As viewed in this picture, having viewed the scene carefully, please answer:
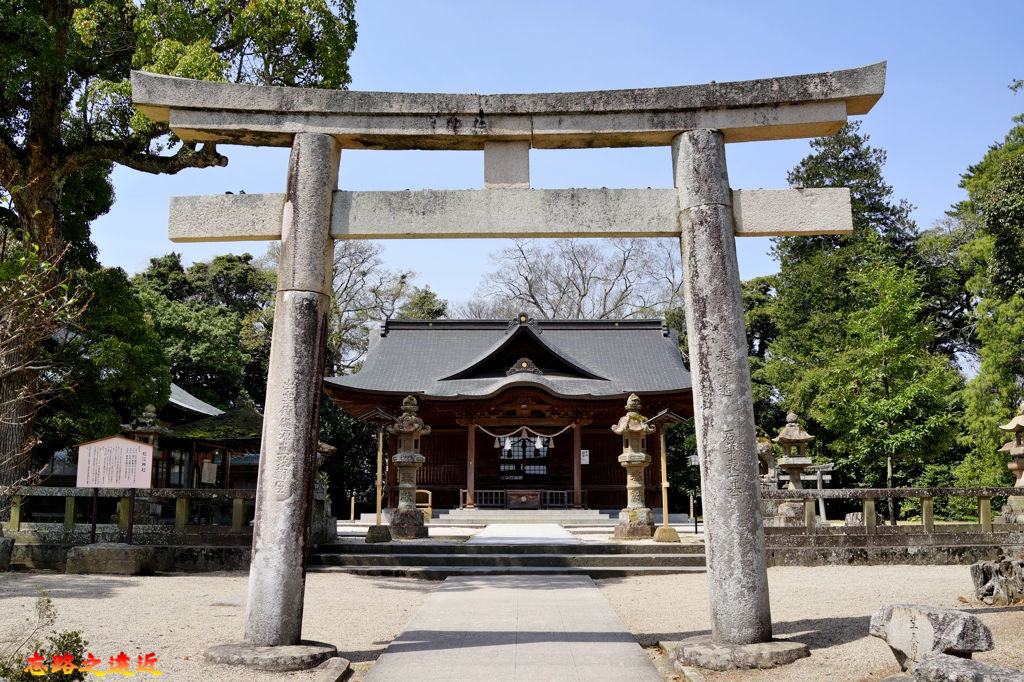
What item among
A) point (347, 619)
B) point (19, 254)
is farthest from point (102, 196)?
point (347, 619)

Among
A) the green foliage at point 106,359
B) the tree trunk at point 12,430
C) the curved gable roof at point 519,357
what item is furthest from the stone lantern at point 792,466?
the tree trunk at point 12,430

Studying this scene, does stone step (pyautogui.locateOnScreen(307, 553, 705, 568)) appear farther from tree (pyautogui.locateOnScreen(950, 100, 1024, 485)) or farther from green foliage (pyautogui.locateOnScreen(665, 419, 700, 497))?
green foliage (pyautogui.locateOnScreen(665, 419, 700, 497))

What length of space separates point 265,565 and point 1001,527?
12.5 meters

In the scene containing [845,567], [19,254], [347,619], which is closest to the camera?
[347,619]

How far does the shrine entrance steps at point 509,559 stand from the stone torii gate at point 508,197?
5796 mm

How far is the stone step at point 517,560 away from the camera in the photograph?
452 inches

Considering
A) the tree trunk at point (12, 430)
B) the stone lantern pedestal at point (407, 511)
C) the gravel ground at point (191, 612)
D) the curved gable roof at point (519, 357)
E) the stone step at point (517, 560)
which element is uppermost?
the curved gable roof at point (519, 357)

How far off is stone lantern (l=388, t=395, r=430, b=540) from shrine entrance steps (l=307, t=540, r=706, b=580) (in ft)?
6.08

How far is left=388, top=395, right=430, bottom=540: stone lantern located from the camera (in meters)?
14.3

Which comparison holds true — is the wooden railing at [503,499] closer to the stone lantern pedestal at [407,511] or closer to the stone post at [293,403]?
the stone lantern pedestal at [407,511]

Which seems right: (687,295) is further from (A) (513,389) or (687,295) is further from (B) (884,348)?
(A) (513,389)

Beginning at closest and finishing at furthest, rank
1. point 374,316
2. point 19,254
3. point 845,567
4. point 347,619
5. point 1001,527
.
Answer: point 347,619, point 19,254, point 845,567, point 1001,527, point 374,316

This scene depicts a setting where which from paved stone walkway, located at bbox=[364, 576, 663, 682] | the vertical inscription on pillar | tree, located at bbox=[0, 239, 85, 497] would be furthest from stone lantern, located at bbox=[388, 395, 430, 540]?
the vertical inscription on pillar

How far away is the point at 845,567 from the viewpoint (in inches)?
438
